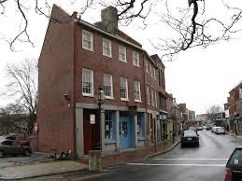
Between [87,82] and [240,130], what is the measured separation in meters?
47.2

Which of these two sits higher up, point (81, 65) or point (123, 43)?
point (123, 43)

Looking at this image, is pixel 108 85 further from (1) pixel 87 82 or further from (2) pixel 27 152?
(2) pixel 27 152

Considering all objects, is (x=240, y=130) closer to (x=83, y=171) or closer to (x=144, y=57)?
(x=144, y=57)

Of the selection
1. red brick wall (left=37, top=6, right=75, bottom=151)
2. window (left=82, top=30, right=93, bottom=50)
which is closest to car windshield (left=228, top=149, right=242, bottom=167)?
red brick wall (left=37, top=6, right=75, bottom=151)

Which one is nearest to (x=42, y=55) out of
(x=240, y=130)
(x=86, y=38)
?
(x=86, y=38)

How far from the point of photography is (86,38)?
28.6m

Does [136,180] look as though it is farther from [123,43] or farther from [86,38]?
[123,43]

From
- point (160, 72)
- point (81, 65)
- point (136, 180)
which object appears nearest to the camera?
point (136, 180)

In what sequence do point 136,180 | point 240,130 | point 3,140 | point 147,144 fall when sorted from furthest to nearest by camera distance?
point 240,130, point 147,144, point 3,140, point 136,180

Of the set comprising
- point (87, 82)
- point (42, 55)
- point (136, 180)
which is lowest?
point (136, 180)

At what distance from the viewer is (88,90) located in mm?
28125

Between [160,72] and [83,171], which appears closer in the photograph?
[83,171]

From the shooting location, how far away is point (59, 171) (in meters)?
19.3

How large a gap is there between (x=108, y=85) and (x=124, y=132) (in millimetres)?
5069
